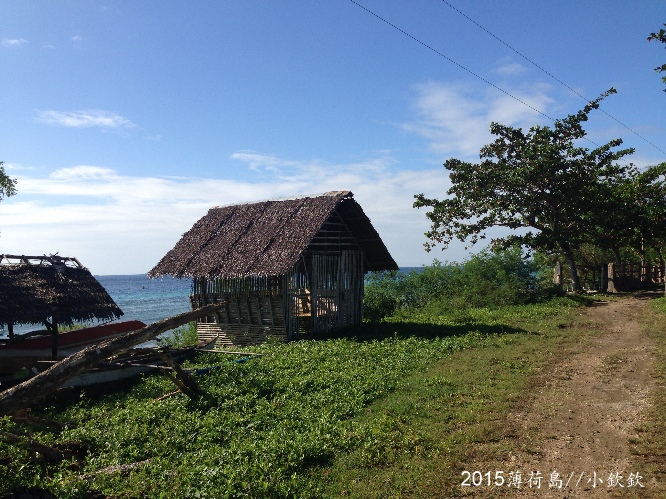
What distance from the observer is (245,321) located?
1736cm

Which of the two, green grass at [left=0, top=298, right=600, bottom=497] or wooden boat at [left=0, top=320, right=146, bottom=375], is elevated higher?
wooden boat at [left=0, top=320, right=146, bottom=375]

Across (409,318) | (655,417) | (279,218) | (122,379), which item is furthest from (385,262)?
(655,417)

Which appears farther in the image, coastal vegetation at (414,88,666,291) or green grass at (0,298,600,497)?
coastal vegetation at (414,88,666,291)

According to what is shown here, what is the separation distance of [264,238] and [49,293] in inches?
254

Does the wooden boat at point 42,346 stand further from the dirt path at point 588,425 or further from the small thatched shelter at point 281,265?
the dirt path at point 588,425

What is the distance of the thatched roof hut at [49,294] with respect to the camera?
12.0m

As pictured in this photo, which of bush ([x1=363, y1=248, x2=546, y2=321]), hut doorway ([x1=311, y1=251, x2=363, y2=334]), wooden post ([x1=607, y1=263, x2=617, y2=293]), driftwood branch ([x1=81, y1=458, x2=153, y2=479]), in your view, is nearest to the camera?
driftwood branch ([x1=81, y1=458, x2=153, y2=479])

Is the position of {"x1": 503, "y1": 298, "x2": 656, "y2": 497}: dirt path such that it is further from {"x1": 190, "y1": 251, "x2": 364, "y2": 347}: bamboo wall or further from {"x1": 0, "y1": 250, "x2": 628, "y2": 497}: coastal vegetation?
{"x1": 190, "y1": 251, "x2": 364, "y2": 347}: bamboo wall

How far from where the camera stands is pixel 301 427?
7457 mm

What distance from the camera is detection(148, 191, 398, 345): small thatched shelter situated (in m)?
16.3

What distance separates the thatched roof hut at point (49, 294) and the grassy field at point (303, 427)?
2.87m

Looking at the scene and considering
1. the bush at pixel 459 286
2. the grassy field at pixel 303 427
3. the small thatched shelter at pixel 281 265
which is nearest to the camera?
the grassy field at pixel 303 427

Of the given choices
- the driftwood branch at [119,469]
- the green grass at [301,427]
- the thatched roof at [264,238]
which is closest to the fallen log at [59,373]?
the green grass at [301,427]

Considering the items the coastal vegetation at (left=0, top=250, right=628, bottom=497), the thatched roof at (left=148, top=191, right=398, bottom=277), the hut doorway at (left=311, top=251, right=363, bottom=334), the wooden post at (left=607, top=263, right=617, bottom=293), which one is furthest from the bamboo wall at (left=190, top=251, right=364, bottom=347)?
the wooden post at (left=607, top=263, right=617, bottom=293)
